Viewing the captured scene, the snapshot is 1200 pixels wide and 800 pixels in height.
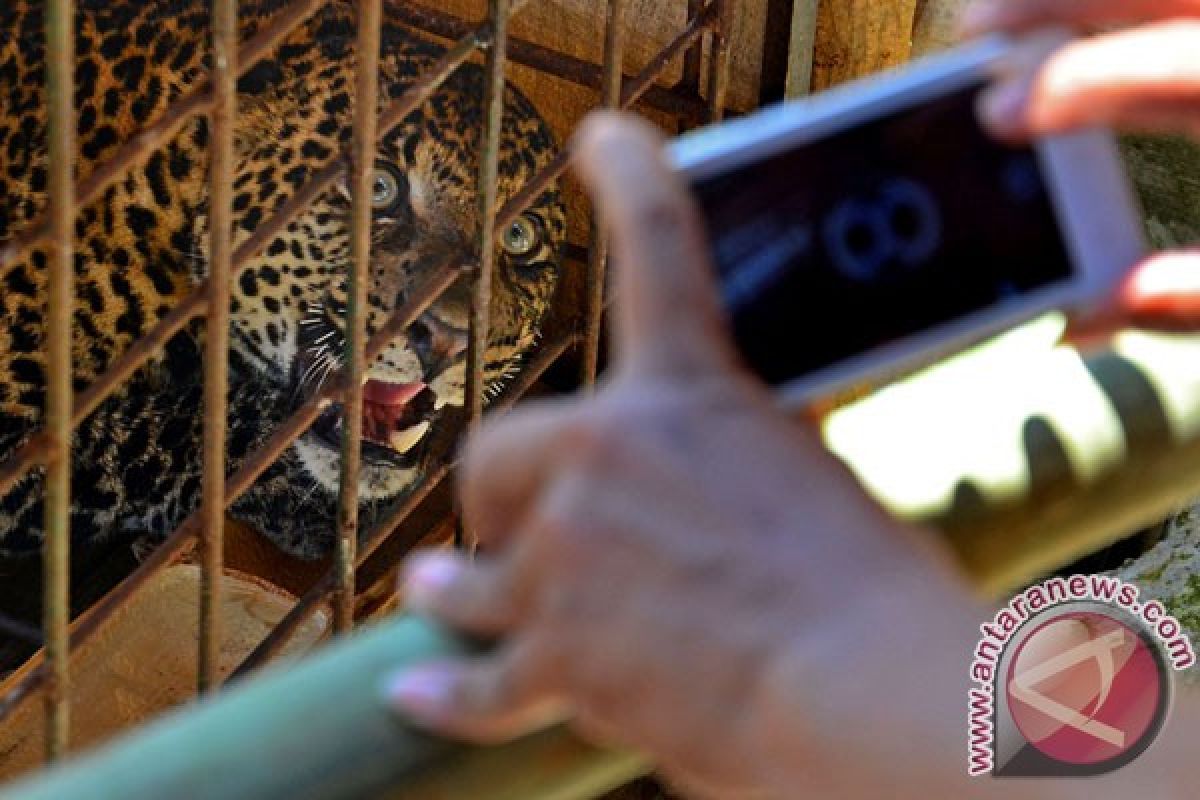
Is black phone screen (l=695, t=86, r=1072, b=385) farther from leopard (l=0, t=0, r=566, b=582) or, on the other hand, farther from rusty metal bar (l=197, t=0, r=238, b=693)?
leopard (l=0, t=0, r=566, b=582)

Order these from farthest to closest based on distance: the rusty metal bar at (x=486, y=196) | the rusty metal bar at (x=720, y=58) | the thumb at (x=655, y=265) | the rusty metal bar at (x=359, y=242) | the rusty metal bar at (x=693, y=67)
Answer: the rusty metal bar at (x=693, y=67) < the rusty metal bar at (x=720, y=58) < the rusty metal bar at (x=486, y=196) < the rusty metal bar at (x=359, y=242) < the thumb at (x=655, y=265)

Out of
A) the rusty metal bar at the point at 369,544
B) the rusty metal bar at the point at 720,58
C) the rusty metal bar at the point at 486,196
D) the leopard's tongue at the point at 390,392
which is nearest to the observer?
the rusty metal bar at the point at 486,196

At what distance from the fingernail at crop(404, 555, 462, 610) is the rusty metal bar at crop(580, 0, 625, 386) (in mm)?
1784

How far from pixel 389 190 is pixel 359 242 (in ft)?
5.69

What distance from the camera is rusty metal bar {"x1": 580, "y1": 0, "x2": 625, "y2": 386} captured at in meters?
2.45

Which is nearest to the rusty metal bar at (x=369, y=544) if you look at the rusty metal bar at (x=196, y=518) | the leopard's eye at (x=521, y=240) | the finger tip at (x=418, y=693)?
the rusty metal bar at (x=196, y=518)

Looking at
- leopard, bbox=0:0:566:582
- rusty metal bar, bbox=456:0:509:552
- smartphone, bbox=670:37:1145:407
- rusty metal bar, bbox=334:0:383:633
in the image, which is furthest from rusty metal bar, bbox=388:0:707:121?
smartphone, bbox=670:37:1145:407

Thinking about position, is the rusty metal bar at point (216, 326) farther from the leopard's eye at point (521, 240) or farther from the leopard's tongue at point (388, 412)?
the leopard's eye at point (521, 240)

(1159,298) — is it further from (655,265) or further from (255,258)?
(255,258)

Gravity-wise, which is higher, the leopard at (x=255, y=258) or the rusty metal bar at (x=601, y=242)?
the leopard at (x=255, y=258)

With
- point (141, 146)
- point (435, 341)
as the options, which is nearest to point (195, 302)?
point (141, 146)

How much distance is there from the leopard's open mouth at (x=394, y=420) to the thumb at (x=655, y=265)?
3.00 metres

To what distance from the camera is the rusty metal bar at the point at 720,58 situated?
110 inches

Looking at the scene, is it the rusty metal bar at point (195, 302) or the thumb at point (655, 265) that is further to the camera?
the rusty metal bar at point (195, 302)
